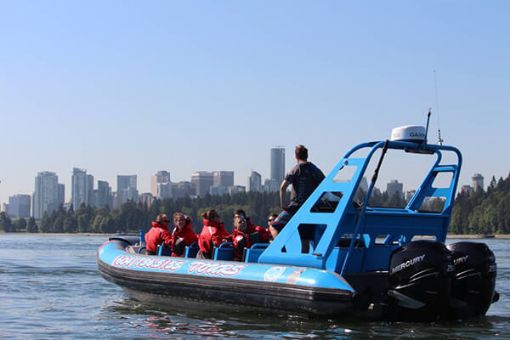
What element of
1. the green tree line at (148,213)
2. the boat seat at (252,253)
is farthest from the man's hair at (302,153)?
the green tree line at (148,213)

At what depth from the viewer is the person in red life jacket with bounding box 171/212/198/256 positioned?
13.5 m

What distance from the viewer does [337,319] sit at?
409 inches

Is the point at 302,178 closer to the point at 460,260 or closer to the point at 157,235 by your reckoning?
the point at 460,260

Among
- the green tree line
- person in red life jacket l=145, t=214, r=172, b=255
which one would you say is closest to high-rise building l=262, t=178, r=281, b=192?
the green tree line

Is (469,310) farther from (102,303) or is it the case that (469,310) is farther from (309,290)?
(102,303)

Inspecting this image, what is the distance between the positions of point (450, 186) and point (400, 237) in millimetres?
962

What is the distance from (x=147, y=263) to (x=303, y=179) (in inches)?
124

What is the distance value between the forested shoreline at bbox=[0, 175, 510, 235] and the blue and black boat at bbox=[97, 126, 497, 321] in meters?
92.8

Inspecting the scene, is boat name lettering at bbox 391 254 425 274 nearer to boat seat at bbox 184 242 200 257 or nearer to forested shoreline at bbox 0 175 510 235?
boat seat at bbox 184 242 200 257

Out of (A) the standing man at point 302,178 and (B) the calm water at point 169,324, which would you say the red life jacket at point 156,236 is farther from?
(A) the standing man at point 302,178

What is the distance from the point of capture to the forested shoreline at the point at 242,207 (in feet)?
381

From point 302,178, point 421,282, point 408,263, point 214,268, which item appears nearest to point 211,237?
point 214,268

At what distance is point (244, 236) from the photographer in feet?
40.4

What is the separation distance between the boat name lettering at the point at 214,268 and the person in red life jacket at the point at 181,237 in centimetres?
119
